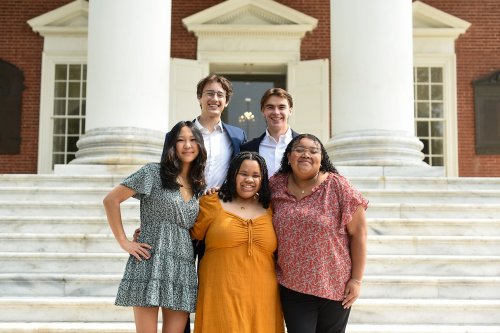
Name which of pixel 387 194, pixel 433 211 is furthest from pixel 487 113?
pixel 433 211

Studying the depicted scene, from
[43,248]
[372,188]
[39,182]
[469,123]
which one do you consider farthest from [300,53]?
[43,248]

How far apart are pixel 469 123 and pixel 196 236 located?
1181 cm

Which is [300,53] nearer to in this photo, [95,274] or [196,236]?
[95,274]

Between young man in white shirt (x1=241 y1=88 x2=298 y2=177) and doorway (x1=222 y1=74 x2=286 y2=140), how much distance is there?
34.4ft

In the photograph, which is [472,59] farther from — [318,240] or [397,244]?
[318,240]

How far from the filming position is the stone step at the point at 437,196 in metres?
7.65

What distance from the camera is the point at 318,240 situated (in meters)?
3.47

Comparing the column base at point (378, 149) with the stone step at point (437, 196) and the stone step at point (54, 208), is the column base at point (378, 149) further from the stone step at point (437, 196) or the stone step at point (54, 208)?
the stone step at point (54, 208)

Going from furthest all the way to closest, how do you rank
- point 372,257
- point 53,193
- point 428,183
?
point 428,183 < point 53,193 < point 372,257

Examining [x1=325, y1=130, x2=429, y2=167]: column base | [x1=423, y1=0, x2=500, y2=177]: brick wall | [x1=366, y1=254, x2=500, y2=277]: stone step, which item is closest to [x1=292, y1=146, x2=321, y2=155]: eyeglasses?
[x1=366, y1=254, x2=500, y2=277]: stone step

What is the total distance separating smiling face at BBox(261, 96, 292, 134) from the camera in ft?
13.7

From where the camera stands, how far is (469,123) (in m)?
14.2

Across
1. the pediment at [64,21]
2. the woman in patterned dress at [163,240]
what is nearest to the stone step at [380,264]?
the woman in patterned dress at [163,240]

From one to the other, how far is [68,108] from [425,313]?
11.0m
